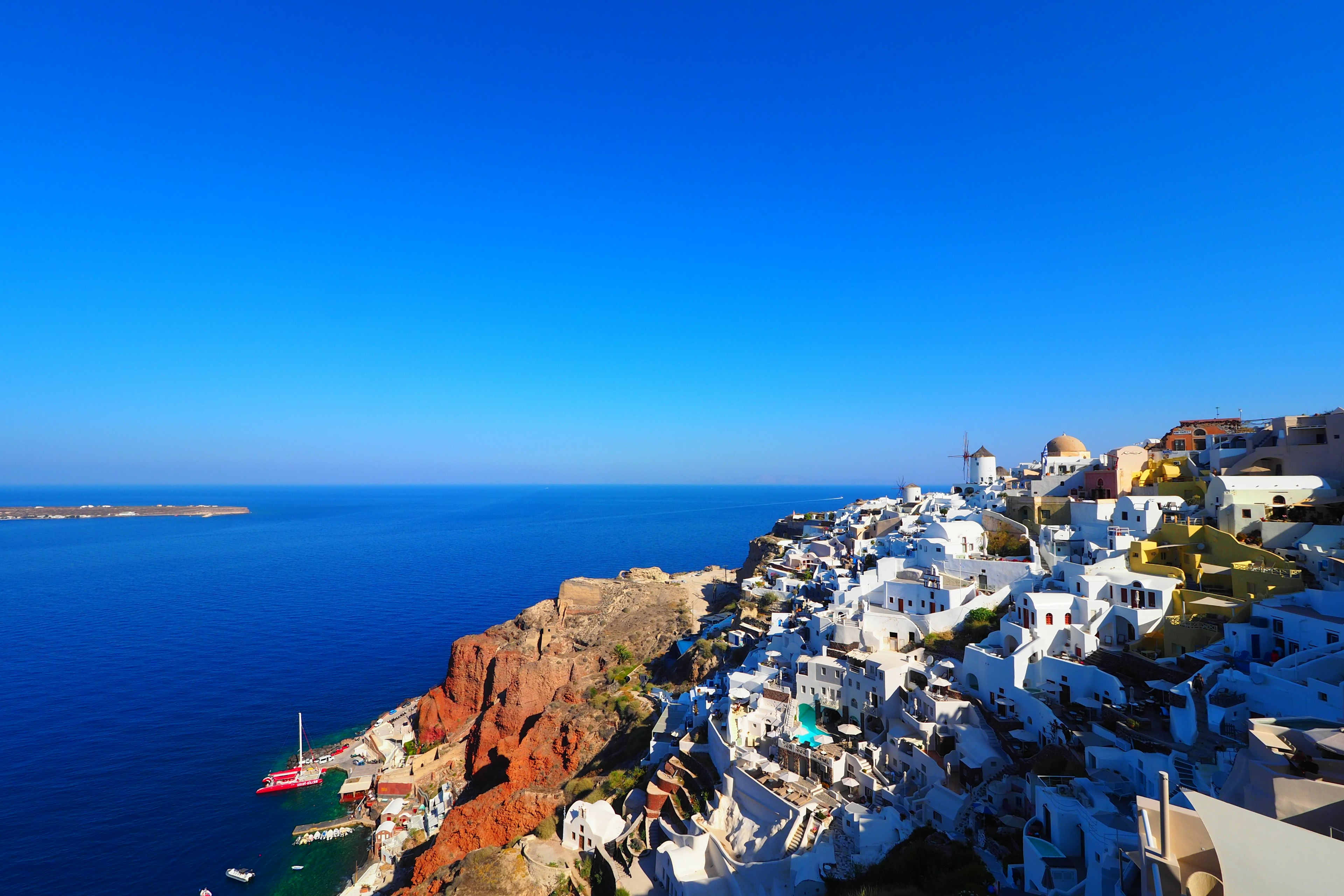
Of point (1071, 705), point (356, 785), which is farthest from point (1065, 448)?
point (356, 785)

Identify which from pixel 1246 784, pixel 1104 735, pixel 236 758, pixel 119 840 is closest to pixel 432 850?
pixel 119 840

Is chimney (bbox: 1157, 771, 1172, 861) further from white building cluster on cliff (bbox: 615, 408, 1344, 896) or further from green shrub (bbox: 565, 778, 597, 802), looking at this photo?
green shrub (bbox: 565, 778, 597, 802)

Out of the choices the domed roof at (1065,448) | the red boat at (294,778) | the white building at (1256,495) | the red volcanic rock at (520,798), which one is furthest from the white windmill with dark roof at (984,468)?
the red boat at (294,778)

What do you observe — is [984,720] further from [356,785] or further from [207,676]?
[207,676]

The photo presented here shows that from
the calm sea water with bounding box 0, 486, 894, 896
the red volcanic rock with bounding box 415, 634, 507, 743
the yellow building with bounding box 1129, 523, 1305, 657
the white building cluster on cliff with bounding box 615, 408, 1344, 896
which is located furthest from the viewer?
the red volcanic rock with bounding box 415, 634, 507, 743

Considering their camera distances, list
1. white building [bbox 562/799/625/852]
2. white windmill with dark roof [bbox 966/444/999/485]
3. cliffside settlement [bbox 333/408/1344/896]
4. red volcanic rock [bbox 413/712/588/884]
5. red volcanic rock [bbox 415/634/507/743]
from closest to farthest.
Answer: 1. cliffside settlement [bbox 333/408/1344/896]
2. white building [bbox 562/799/625/852]
3. red volcanic rock [bbox 413/712/588/884]
4. red volcanic rock [bbox 415/634/507/743]
5. white windmill with dark roof [bbox 966/444/999/485]

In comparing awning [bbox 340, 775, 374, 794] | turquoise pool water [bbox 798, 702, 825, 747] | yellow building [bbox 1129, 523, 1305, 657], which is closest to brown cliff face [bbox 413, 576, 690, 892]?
awning [bbox 340, 775, 374, 794]
